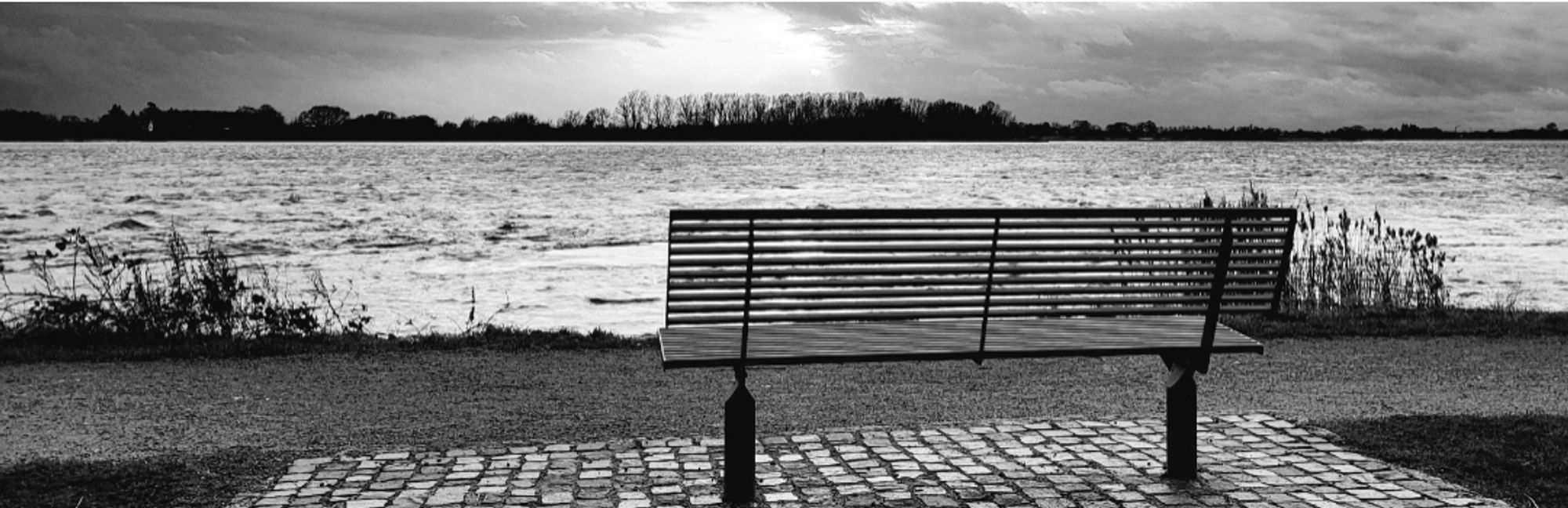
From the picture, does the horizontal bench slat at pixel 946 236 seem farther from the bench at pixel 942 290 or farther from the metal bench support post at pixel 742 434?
the metal bench support post at pixel 742 434

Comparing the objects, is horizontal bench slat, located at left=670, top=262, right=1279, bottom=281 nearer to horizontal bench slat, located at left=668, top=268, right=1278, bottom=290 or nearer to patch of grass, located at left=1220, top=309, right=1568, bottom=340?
horizontal bench slat, located at left=668, top=268, right=1278, bottom=290

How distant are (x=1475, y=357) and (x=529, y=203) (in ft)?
114

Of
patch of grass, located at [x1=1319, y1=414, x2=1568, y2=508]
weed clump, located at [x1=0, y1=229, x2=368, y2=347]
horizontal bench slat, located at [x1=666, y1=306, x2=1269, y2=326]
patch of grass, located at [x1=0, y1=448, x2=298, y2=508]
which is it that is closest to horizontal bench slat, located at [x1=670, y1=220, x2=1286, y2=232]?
horizontal bench slat, located at [x1=666, y1=306, x2=1269, y2=326]

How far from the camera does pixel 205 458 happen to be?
6.21 meters

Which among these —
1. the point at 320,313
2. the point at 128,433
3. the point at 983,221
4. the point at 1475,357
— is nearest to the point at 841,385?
the point at 983,221

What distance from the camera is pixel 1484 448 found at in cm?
621

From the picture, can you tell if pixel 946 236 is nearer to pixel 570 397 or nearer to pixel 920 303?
pixel 920 303

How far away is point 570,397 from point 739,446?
265cm

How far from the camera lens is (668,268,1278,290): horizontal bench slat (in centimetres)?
555

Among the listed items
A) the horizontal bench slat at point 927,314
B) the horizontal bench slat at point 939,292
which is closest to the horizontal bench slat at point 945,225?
the horizontal bench slat at point 939,292

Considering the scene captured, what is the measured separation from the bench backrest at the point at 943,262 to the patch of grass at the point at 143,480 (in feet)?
6.50

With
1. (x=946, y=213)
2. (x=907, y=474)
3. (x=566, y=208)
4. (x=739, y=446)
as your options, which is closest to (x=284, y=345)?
(x=739, y=446)

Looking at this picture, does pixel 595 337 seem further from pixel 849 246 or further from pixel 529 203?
pixel 529 203

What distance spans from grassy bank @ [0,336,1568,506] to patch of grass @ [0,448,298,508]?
0.02 metres
